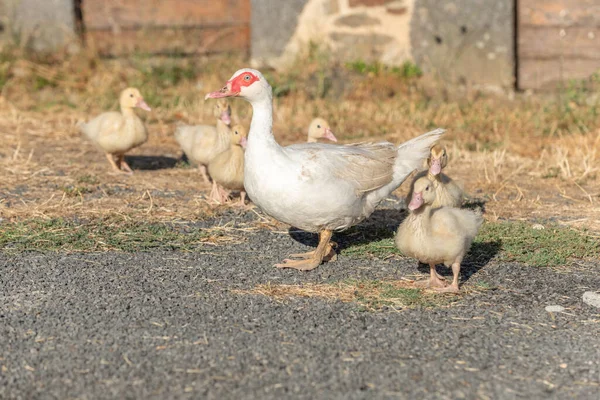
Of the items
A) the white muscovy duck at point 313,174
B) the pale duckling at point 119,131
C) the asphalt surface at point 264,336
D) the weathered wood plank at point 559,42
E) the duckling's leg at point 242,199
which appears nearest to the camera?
the asphalt surface at point 264,336

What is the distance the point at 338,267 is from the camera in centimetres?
552

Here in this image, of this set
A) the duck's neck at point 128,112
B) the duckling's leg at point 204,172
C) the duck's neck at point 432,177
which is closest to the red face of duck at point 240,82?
the duck's neck at point 432,177

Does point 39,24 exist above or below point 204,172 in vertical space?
above

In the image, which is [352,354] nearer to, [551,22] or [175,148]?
[175,148]

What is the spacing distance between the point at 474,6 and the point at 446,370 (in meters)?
7.46

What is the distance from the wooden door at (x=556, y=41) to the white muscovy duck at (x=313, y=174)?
538 cm

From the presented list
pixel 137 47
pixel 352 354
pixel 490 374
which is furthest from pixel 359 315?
pixel 137 47

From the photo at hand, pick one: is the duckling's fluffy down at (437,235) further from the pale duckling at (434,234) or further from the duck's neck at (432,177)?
the duck's neck at (432,177)

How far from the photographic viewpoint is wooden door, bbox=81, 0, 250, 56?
11617 millimetres

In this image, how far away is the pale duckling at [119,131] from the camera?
7750 millimetres

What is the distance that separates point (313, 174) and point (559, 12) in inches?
250

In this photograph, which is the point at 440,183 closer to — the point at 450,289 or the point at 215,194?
the point at 450,289

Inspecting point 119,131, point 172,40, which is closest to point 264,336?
point 119,131

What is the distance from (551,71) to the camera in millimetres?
10641
